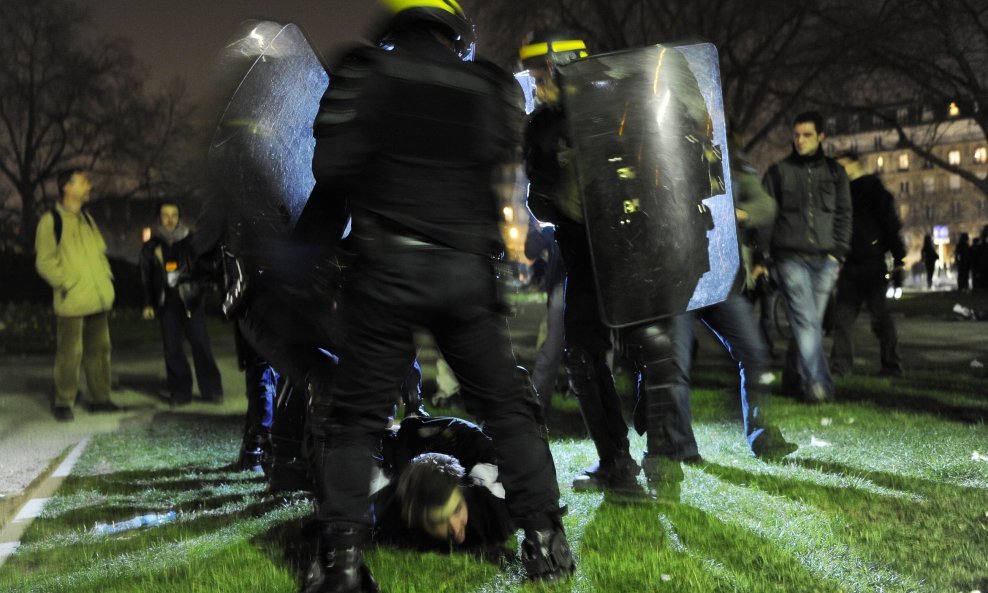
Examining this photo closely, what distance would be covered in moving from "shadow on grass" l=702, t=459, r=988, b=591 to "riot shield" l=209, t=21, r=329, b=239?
7.75 feet

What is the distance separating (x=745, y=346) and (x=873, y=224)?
3.81 m

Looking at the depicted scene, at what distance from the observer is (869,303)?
843 cm

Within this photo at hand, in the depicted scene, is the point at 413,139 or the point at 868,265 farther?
the point at 868,265

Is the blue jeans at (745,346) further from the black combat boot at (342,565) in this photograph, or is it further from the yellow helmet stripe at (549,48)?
the black combat boot at (342,565)

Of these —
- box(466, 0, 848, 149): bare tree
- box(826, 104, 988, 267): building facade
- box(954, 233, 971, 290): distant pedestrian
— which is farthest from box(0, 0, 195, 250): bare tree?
box(826, 104, 988, 267): building facade

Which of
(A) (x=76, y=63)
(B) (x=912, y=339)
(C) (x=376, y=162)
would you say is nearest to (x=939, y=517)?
(C) (x=376, y=162)

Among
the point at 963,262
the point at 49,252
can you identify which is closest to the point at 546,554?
the point at 49,252

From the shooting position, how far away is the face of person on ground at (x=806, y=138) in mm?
6859

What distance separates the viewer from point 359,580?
296cm

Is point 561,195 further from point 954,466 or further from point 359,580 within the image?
point 954,466

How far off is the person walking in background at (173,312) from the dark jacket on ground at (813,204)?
4786mm

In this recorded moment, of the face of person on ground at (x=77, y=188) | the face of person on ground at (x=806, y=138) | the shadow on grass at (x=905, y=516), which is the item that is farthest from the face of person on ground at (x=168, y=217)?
the shadow on grass at (x=905, y=516)

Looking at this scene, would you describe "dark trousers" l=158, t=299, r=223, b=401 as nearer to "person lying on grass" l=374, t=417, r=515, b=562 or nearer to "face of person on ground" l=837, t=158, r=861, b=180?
"person lying on grass" l=374, t=417, r=515, b=562

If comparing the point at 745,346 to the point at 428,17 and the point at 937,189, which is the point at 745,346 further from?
the point at 937,189
